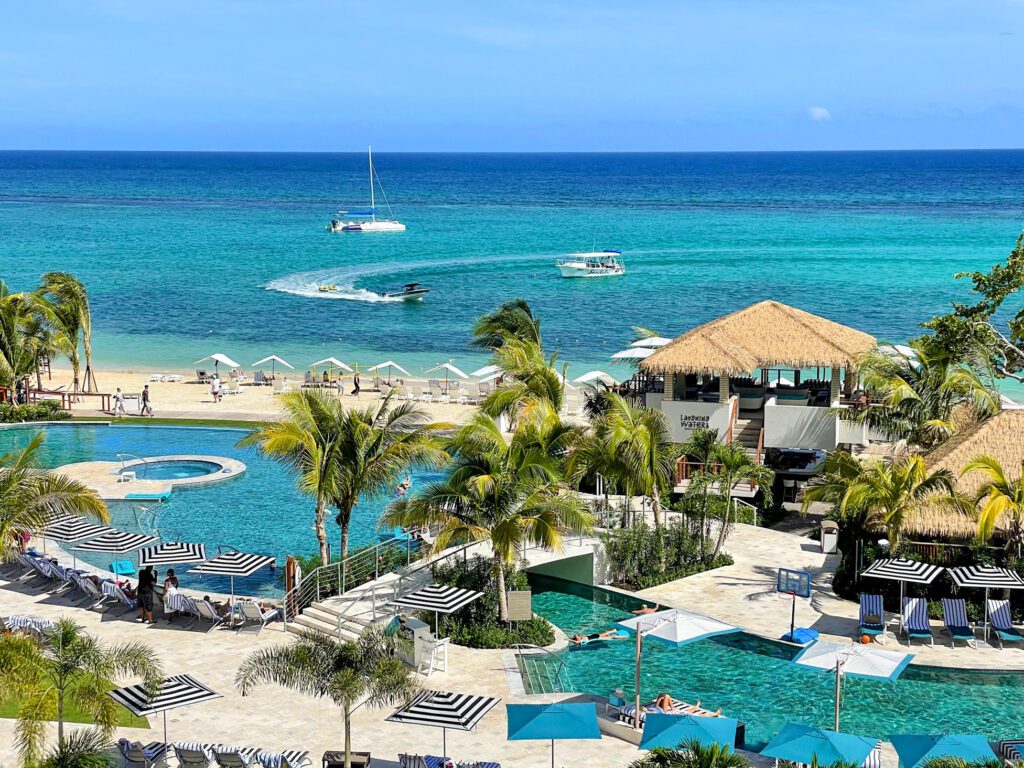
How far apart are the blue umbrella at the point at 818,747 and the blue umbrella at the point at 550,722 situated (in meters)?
2.00

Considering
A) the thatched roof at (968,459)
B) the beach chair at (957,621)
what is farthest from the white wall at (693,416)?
the beach chair at (957,621)

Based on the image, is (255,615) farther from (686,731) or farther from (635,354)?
(635,354)

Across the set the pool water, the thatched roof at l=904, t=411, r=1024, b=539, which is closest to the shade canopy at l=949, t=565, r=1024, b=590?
the thatched roof at l=904, t=411, r=1024, b=539

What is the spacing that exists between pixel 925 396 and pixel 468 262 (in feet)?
198

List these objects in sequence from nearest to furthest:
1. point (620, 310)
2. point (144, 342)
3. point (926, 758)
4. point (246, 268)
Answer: point (926, 758) < point (144, 342) < point (620, 310) < point (246, 268)

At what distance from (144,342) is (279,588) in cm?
3666

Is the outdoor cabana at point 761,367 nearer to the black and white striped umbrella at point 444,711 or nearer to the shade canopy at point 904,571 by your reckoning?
the shade canopy at point 904,571

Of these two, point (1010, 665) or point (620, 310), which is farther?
point (620, 310)

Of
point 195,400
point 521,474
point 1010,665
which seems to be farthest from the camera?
point 195,400

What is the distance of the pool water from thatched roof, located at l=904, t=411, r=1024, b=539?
1681 centimetres

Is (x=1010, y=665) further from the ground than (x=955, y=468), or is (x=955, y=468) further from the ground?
(x=955, y=468)

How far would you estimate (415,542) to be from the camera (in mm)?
23562

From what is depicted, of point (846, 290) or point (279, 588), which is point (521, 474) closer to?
point (279, 588)

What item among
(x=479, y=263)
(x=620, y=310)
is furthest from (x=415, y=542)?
(x=479, y=263)
